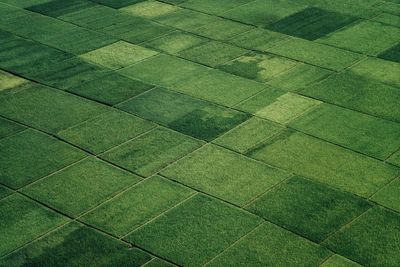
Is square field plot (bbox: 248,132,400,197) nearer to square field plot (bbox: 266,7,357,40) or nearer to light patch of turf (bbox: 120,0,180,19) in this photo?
square field plot (bbox: 266,7,357,40)

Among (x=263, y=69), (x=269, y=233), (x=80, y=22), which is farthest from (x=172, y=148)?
(x=80, y=22)

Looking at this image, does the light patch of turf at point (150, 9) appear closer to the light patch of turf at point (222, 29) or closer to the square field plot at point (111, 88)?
the light patch of turf at point (222, 29)

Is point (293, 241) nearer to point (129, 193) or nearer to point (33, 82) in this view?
point (129, 193)

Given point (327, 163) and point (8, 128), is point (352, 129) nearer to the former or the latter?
point (327, 163)

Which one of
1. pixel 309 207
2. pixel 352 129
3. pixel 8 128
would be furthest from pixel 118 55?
pixel 309 207

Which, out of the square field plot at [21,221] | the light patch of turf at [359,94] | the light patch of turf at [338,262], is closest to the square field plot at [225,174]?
the light patch of turf at [338,262]
